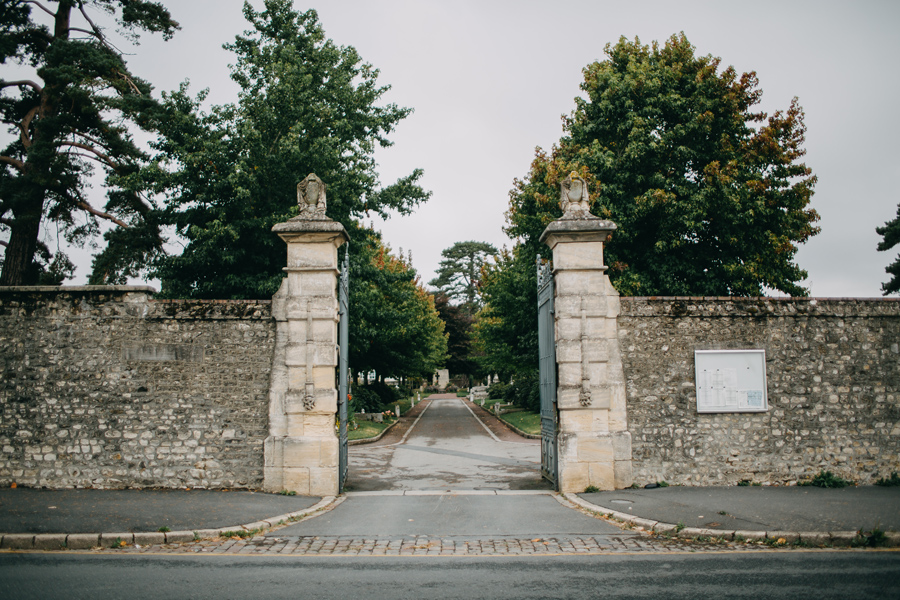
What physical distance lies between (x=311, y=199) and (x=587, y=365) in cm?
551

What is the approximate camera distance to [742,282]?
17969mm

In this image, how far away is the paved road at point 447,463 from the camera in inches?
441

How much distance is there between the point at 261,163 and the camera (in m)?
17.5

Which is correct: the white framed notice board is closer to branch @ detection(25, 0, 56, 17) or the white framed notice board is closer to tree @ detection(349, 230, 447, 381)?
tree @ detection(349, 230, 447, 381)

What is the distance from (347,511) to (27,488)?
5.41 m

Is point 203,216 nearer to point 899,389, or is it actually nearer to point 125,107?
point 125,107

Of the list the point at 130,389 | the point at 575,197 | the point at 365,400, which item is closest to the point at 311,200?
the point at 130,389

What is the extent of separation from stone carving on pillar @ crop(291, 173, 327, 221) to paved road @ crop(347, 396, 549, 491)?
16.1 feet

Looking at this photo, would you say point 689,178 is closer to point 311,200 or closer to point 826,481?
point 826,481

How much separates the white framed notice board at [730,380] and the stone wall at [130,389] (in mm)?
7336

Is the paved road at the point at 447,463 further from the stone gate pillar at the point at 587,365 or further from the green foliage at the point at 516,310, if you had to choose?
the green foliage at the point at 516,310

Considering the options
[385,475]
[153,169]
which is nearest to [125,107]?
[153,169]

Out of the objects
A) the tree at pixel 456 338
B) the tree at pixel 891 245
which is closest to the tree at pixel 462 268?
the tree at pixel 456 338

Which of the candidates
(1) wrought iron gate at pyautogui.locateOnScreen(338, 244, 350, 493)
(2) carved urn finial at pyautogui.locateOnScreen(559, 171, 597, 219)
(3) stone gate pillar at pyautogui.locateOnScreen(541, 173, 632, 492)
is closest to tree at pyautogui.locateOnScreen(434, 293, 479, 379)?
(1) wrought iron gate at pyautogui.locateOnScreen(338, 244, 350, 493)
